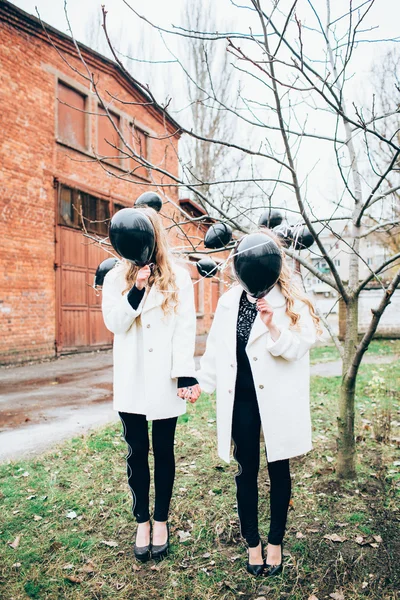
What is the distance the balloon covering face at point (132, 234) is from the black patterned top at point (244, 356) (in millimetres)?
607

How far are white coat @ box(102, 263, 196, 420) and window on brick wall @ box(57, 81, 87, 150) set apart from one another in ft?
31.1

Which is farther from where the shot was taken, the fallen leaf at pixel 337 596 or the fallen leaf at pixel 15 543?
the fallen leaf at pixel 15 543

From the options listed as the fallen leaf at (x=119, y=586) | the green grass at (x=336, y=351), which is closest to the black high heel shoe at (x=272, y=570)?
the fallen leaf at (x=119, y=586)

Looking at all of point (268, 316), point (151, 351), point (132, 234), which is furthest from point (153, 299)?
point (268, 316)

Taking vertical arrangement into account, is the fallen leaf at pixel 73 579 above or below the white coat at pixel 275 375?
below

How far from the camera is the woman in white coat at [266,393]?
87.7 inches

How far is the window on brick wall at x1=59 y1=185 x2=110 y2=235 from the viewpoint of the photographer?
10797mm

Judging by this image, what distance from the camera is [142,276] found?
2.37m

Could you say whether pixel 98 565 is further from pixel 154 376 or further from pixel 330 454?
pixel 330 454

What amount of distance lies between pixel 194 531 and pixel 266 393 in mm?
1150

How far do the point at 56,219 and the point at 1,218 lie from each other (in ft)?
5.05

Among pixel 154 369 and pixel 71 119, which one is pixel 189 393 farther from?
pixel 71 119

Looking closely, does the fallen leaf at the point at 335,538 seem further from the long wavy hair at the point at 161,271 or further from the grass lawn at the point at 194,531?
the long wavy hair at the point at 161,271

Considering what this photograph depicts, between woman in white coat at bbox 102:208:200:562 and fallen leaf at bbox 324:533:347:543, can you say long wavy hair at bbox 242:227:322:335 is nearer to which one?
woman in white coat at bbox 102:208:200:562
